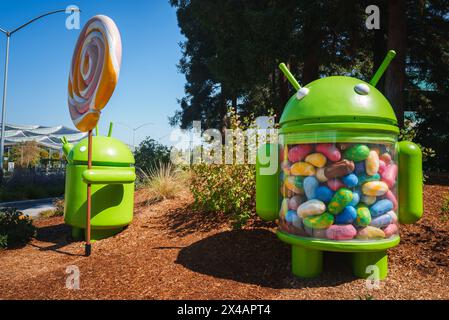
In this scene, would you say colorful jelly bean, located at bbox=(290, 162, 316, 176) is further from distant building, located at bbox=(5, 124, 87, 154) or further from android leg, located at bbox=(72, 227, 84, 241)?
distant building, located at bbox=(5, 124, 87, 154)

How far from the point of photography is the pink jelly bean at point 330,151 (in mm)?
3205

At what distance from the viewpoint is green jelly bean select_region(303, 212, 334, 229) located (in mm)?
3201

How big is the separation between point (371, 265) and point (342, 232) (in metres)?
0.53

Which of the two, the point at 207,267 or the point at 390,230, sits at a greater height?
the point at 390,230

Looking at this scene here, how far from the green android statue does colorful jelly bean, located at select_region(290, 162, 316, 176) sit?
2.67 m

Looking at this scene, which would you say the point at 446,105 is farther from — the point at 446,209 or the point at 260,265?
the point at 260,265

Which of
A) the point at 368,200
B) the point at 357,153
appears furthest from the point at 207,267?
the point at 357,153

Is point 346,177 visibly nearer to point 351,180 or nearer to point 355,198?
point 351,180

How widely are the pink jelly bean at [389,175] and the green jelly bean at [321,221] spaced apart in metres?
0.63

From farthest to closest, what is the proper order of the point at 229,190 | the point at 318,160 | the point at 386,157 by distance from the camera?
1. the point at 229,190
2. the point at 386,157
3. the point at 318,160

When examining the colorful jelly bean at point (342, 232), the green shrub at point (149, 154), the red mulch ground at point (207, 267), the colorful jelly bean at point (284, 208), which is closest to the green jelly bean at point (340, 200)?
the colorful jelly bean at point (342, 232)

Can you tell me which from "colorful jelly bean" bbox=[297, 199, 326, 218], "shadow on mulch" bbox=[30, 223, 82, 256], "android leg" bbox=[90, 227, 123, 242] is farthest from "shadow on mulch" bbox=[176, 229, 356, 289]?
"shadow on mulch" bbox=[30, 223, 82, 256]

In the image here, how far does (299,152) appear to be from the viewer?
3.42m

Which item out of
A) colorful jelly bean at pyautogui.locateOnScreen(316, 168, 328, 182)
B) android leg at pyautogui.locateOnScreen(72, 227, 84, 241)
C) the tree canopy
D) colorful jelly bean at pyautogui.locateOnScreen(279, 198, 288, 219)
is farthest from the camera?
the tree canopy
